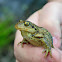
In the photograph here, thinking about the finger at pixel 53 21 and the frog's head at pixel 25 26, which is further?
the finger at pixel 53 21

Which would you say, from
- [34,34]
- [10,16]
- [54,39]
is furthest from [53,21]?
[10,16]

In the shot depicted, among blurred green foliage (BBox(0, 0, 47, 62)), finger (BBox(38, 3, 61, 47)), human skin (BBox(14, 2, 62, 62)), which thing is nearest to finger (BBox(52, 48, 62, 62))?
human skin (BBox(14, 2, 62, 62))

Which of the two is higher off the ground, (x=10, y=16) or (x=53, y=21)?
(x=10, y=16)

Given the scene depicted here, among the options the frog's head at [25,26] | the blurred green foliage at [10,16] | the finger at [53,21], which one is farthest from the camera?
the blurred green foliage at [10,16]

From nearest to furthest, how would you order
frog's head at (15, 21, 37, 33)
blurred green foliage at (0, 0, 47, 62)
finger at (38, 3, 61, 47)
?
frog's head at (15, 21, 37, 33), finger at (38, 3, 61, 47), blurred green foliage at (0, 0, 47, 62)

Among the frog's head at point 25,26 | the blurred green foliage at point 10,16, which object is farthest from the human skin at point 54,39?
the blurred green foliage at point 10,16

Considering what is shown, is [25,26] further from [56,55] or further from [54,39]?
[54,39]

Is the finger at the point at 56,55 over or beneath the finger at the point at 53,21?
beneath

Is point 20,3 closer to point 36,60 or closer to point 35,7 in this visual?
point 35,7

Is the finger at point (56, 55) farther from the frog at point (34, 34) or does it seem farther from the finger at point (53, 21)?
the finger at point (53, 21)

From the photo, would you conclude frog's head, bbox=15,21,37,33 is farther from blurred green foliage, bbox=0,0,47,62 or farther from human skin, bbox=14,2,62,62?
blurred green foliage, bbox=0,0,47,62
